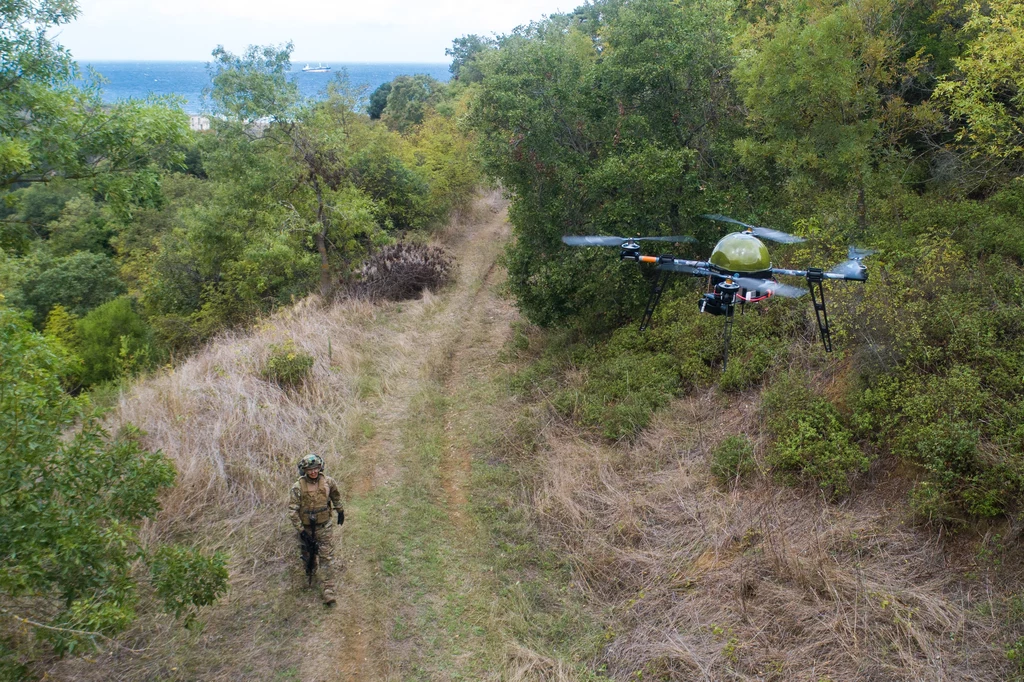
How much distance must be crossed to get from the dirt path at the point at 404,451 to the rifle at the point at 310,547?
17.7 inches

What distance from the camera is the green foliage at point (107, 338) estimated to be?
866 inches

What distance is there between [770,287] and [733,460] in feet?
13.0

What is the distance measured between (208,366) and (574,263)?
8237mm

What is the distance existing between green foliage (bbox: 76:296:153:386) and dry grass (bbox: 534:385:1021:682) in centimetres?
1829

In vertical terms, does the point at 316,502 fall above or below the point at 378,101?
below

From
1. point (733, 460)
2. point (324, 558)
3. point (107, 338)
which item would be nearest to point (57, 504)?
point (324, 558)

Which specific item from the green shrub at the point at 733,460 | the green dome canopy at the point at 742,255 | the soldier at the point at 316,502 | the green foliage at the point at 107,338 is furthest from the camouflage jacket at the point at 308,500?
the green foliage at the point at 107,338

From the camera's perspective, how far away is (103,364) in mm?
22188

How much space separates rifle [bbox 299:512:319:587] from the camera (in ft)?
28.2

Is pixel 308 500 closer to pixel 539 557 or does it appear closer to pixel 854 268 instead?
pixel 539 557

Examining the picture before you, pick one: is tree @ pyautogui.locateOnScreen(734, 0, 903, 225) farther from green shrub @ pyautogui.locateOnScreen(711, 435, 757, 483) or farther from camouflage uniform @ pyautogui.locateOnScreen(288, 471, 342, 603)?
camouflage uniform @ pyautogui.locateOnScreen(288, 471, 342, 603)

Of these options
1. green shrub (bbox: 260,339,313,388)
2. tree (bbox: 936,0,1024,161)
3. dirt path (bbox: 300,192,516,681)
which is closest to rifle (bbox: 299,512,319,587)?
dirt path (bbox: 300,192,516,681)

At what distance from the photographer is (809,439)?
909 centimetres

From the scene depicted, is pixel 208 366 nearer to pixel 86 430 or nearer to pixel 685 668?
pixel 86 430
